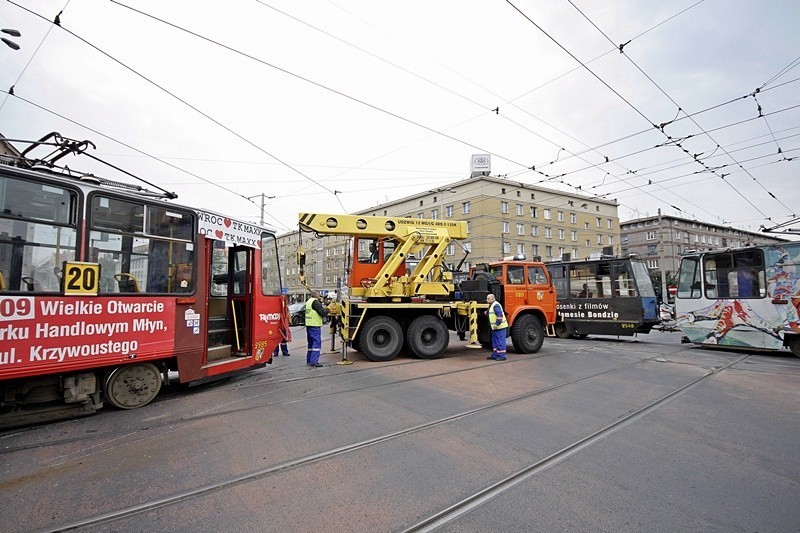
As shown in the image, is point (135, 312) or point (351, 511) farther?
point (135, 312)

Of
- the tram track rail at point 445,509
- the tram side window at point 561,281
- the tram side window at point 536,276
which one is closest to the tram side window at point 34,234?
the tram track rail at point 445,509

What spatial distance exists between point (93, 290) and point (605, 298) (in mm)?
14978

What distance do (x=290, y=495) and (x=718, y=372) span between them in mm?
9281

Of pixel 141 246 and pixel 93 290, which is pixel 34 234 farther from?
pixel 141 246

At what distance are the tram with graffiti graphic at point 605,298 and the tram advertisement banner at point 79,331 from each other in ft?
45.9

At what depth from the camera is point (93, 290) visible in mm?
4996

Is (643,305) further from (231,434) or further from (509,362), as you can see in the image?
(231,434)

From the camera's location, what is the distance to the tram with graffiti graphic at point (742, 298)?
1029 centimetres

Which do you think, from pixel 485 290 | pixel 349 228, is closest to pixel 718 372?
pixel 485 290

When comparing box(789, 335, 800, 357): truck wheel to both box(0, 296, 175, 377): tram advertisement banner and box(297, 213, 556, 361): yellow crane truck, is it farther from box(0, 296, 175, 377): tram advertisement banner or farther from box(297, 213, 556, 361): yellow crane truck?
box(0, 296, 175, 377): tram advertisement banner

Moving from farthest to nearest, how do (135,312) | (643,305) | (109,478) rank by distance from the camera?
1. (643,305)
2. (135,312)
3. (109,478)

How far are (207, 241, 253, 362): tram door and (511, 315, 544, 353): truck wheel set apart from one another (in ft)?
23.6

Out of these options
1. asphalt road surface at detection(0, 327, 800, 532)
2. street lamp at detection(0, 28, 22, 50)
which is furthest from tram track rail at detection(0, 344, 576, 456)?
street lamp at detection(0, 28, 22, 50)

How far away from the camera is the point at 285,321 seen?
812 cm
